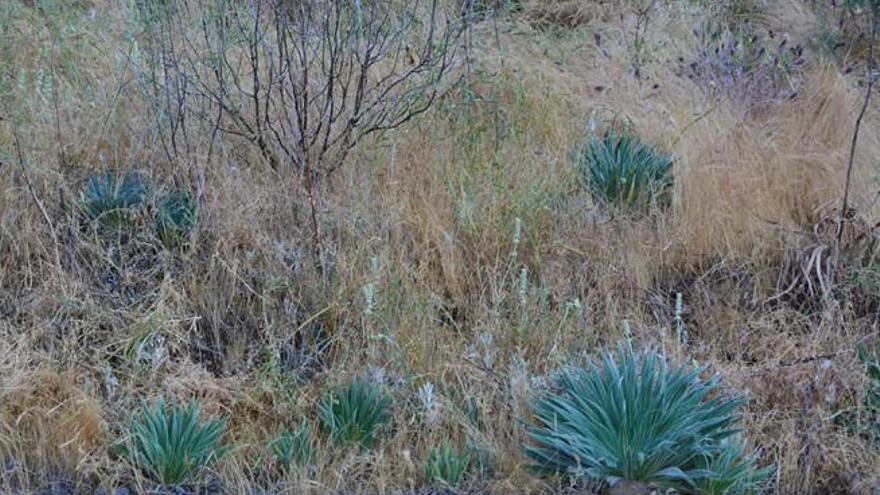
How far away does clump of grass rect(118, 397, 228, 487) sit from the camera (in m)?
4.30

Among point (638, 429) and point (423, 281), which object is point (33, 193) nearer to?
point (423, 281)

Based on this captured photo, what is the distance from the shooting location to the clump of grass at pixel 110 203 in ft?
18.4

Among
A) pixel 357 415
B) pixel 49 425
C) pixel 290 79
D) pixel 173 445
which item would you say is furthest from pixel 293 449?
pixel 290 79

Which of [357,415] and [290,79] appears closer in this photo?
[357,415]

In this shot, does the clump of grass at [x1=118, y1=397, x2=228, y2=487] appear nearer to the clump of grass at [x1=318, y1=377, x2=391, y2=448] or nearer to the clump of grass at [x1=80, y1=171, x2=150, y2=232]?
the clump of grass at [x1=318, y1=377, x2=391, y2=448]

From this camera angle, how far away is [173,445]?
14.1 feet

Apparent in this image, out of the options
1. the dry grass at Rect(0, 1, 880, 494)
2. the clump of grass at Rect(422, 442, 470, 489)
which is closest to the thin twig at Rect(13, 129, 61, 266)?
the dry grass at Rect(0, 1, 880, 494)

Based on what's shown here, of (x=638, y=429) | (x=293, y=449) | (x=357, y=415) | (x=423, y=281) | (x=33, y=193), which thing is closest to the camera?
(x=638, y=429)

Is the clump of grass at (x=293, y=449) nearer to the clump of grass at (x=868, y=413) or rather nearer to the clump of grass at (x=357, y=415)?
the clump of grass at (x=357, y=415)

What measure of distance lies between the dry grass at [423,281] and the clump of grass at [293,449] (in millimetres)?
61

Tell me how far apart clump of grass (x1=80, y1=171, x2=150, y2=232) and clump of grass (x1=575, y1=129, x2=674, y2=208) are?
2.33 meters

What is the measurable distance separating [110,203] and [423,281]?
159 centimetres

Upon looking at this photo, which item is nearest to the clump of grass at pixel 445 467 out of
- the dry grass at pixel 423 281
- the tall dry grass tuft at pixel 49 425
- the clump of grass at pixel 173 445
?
the dry grass at pixel 423 281

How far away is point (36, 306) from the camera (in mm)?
5203
